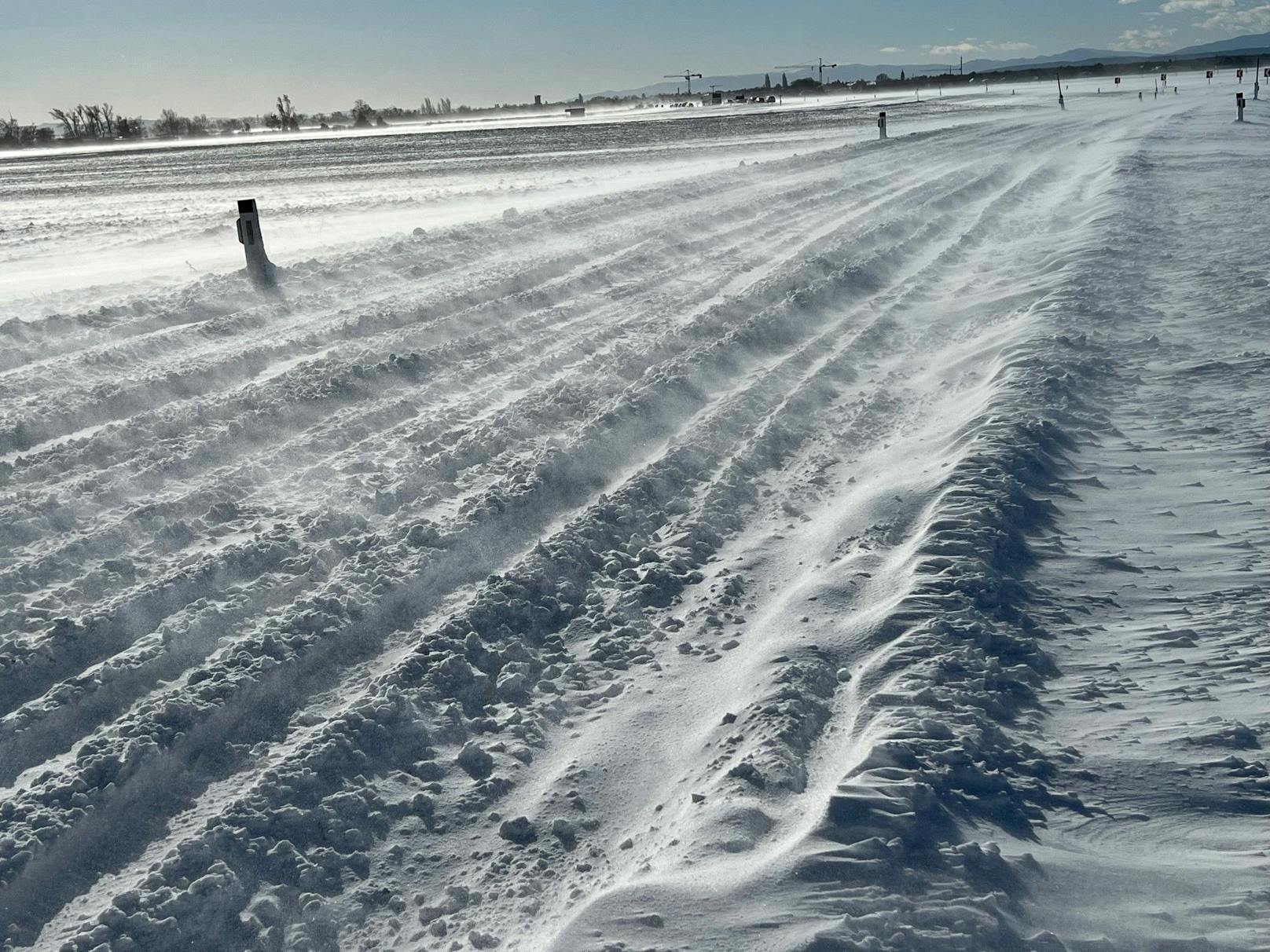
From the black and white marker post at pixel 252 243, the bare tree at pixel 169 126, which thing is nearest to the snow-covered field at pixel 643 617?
the black and white marker post at pixel 252 243

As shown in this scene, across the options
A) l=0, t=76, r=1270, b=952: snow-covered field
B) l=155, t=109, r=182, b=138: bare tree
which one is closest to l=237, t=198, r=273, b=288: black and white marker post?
l=0, t=76, r=1270, b=952: snow-covered field

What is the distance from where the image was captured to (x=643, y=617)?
12.1ft

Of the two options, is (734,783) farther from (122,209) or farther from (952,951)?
(122,209)

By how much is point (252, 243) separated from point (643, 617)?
738cm

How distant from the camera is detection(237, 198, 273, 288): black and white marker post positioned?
30.5 feet

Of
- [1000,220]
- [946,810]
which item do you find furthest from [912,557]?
[1000,220]

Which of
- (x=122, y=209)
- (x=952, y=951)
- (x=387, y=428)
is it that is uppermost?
(x=122, y=209)

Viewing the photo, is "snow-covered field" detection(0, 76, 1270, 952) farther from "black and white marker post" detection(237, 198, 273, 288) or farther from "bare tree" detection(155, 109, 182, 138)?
"bare tree" detection(155, 109, 182, 138)

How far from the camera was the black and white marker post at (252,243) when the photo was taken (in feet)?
30.5

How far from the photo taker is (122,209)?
18.5m

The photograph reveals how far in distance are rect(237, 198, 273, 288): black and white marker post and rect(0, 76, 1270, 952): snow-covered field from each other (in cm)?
75

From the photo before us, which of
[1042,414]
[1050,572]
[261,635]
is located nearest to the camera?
[261,635]

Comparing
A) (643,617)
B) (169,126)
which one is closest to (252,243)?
(643,617)

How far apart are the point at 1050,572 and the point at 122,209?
19290mm
